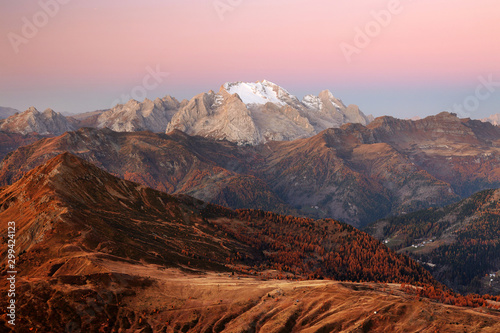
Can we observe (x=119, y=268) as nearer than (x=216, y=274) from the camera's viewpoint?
Yes

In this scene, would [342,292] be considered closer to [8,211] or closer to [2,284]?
[2,284]

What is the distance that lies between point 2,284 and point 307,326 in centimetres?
11153

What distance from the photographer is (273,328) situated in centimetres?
11925

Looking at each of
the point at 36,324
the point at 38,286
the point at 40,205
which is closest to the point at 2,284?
the point at 38,286

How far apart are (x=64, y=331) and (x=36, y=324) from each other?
863cm

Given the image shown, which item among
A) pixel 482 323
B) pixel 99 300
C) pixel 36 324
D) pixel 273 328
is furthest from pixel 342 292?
pixel 36 324

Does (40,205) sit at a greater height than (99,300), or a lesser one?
greater

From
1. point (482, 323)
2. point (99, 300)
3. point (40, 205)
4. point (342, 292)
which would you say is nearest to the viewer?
point (482, 323)

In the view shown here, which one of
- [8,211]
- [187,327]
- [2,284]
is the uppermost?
[8,211]

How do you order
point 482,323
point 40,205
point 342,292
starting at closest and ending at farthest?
point 482,323, point 342,292, point 40,205

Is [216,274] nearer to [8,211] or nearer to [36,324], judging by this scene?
[36,324]

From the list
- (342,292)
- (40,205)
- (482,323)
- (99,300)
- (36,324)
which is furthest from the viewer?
(40,205)

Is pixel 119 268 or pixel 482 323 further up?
pixel 119 268

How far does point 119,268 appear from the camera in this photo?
145 metres
